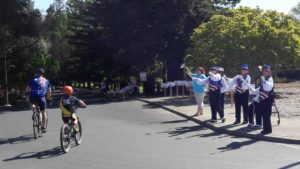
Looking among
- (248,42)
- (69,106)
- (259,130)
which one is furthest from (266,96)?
(248,42)

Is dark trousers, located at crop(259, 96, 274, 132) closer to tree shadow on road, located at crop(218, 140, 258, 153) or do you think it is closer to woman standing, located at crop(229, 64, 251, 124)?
tree shadow on road, located at crop(218, 140, 258, 153)

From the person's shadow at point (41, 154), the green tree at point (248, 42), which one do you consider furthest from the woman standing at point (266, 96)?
the green tree at point (248, 42)

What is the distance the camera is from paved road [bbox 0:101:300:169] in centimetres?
944

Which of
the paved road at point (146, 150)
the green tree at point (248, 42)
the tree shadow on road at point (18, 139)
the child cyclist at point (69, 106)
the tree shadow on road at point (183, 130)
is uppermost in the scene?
the green tree at point (248, 42)

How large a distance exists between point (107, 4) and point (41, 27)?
5.52 meters

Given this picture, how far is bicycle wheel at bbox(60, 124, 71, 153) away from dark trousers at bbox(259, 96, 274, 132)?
16.7 feet

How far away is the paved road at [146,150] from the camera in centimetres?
944

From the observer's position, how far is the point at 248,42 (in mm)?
28641

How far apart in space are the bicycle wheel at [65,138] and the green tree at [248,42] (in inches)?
736

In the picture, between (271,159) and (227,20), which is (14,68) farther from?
(271,159)

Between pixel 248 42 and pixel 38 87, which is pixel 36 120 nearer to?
pixel 38 87

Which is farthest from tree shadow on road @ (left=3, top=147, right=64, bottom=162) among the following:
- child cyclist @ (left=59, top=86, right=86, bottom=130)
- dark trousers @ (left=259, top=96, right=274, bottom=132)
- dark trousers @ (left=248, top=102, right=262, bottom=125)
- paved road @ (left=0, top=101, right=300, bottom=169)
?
dark trousers @ (left=248, top=102, right=262, bottom=125)

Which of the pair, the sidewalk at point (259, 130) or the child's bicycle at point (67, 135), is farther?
the sidewalk at point (259, 130)

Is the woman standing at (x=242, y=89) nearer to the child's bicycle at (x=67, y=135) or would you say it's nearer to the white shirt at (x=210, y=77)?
the white shirt at (x=210, y=77)
